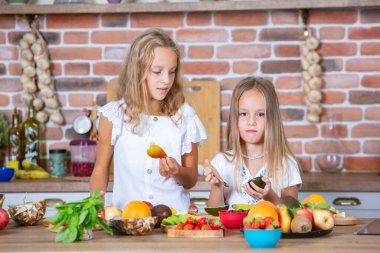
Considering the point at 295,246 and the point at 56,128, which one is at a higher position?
the point at 56,128

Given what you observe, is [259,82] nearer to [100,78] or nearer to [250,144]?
[250,144]

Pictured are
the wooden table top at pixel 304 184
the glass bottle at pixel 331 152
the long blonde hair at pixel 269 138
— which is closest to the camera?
the long blonde hair at pixel 269 138

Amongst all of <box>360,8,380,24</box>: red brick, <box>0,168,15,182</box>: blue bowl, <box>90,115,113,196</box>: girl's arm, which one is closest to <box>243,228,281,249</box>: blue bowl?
<box>90,115,113,196</box>: girl's arm

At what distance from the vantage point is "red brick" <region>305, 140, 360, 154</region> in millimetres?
4176

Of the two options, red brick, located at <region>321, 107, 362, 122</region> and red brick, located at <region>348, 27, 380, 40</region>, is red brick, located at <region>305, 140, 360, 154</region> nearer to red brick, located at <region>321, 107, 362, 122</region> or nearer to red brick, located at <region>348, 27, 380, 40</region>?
red brick, located at <region>321, 107, 362, 122</region>

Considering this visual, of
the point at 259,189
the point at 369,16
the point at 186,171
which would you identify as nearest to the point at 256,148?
the point at 186,171

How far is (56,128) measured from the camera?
430 cm

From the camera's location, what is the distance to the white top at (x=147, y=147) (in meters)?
3.05

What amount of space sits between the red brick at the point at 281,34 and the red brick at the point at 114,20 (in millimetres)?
778

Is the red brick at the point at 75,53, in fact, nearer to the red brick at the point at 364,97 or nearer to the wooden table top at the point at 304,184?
the wooden table top at the point at 304,184

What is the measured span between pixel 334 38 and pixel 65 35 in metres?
1.52

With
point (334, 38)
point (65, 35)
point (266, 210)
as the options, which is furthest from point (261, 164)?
point (65, 35)

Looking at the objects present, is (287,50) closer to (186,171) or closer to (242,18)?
(242,18)

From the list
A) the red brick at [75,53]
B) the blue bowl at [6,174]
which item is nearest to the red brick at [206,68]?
the red brick at [75,53]
